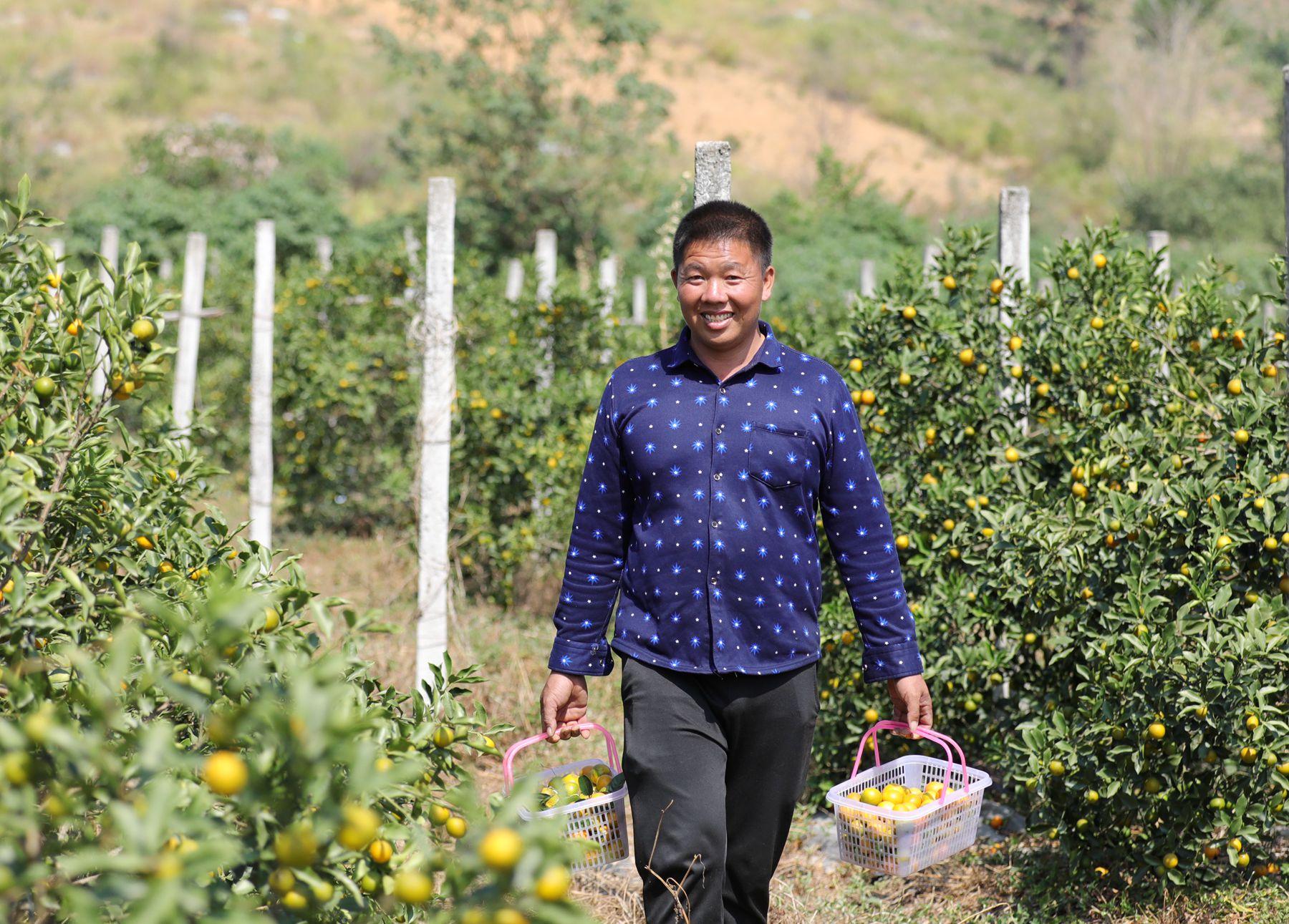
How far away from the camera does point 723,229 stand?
95.0 inches

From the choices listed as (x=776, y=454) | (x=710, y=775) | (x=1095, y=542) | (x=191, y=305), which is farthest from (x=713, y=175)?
(x=191, y=305)

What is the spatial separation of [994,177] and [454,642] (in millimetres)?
30440

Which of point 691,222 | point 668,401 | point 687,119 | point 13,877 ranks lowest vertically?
point 13,877

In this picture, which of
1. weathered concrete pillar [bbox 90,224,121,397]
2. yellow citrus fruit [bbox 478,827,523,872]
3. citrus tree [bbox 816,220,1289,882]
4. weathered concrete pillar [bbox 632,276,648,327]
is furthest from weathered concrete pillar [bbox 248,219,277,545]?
weathered concrete pillar [bbox 632,276,648,327]

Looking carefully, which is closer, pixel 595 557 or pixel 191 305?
pixel 595 557

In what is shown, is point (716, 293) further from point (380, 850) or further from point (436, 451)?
point (436, 451)

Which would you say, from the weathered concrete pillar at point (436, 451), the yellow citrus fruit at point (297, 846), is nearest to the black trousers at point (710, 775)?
the yellow citrus fruit at point (297, 846)

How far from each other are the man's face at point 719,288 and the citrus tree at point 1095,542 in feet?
3.99

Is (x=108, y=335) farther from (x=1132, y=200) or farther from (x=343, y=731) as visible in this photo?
(x=1132, y=200)

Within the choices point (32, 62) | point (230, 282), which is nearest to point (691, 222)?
point (230, 282)

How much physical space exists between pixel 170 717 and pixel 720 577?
1.01m

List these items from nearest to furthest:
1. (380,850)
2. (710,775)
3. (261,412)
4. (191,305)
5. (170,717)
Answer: (380,850), (170,717), (710,775), (261,412), (191,305)

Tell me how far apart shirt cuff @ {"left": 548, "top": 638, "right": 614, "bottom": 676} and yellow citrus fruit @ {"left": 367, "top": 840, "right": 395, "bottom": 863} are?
996mm

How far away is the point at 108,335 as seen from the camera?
7.02 ft
